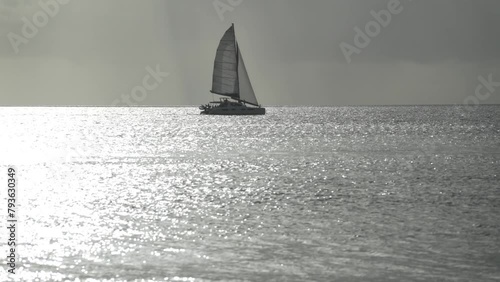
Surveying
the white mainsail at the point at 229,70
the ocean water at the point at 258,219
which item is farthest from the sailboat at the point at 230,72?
the ocean water at the point at 258,219

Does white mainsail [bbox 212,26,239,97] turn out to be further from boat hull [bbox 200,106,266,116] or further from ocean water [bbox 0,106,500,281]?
ocean water [bbox 0,106,500,281]

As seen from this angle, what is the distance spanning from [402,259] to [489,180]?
3211cm

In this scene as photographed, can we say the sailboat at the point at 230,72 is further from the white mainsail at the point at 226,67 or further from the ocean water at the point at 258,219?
the ocean water at the point at 258,219

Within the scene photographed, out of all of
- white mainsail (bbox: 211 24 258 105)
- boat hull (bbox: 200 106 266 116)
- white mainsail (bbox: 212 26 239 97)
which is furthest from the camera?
boat hull (bbox: 200 106 266 116)

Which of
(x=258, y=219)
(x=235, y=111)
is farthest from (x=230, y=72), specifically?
(x=258, y=219)

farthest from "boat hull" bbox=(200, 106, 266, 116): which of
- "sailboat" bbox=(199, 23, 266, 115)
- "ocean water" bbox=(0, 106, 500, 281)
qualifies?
"ocean water" bbox=(0, 106, 500, 281)

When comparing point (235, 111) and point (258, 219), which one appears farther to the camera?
point (235, 111)

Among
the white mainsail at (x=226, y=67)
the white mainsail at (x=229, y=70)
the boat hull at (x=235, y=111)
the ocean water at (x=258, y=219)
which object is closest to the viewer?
the ocean water at (x=258, y=219)

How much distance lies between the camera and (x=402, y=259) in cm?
3188

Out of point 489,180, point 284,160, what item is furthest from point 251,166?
point 489,180

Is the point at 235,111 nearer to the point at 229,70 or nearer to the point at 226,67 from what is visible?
the point at 229,70

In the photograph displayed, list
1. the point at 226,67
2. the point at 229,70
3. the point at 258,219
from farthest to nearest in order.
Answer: the point at 229,70 < the point at 226,67 < the point at 258,219

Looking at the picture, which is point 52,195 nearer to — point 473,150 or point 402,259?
point 402,259

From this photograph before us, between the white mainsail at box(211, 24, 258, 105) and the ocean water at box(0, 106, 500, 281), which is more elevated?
the white mainsail at box(211, 24, 258, 105)
